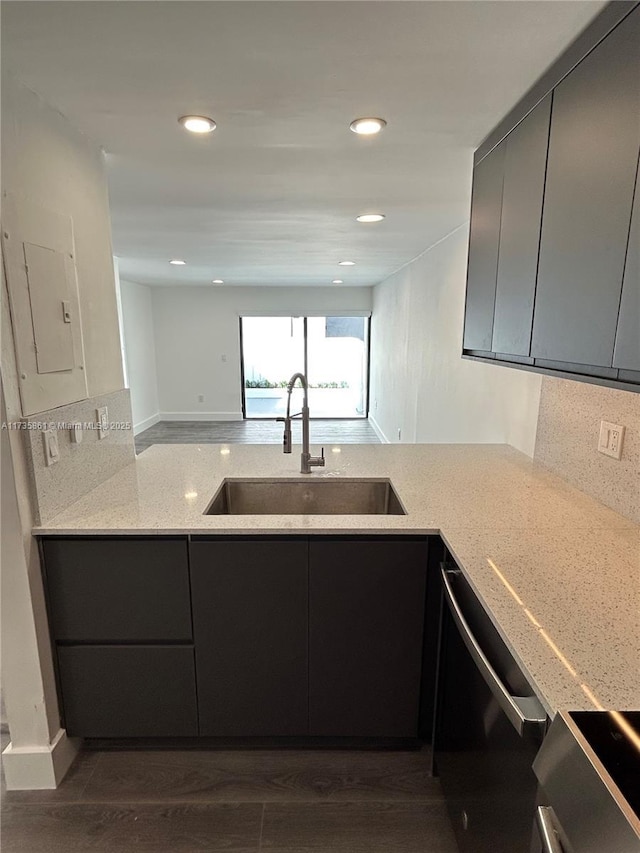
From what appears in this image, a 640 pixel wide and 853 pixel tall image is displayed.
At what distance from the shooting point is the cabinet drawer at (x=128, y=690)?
1.63 m

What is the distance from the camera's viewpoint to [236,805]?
5.20ft

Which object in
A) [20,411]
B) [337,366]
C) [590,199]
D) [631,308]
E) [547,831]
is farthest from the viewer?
[337,366]

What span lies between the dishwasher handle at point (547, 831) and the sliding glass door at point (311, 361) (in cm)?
760

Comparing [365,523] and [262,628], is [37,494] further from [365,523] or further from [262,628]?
[365,523]

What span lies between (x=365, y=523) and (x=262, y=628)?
1.69ft

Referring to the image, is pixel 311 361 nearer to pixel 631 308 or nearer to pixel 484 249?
pixel 484 249

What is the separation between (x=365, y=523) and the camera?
156cm

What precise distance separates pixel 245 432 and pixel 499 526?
6.28 metres

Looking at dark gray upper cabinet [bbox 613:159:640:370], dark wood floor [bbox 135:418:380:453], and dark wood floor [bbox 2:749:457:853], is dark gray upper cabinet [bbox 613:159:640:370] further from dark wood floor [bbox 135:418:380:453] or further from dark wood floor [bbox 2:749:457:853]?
dark wood floor [bbox 135:418:380:453]

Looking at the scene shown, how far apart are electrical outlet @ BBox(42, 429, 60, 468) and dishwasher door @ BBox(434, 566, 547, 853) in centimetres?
132

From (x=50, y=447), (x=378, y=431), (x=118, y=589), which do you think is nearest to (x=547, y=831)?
(x=118, y=589)

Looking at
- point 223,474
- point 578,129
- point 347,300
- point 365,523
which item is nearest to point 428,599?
point 365,523

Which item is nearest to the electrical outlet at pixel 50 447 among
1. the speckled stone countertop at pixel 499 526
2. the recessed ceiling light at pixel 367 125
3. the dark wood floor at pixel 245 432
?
the speckled stone countertop at pixel 499 526

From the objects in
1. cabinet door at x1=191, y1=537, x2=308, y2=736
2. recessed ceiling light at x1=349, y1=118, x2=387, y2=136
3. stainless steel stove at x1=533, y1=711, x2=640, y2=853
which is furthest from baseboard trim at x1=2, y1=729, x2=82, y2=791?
recessed ceiling light at x1=349, y1=118, x2=387, y2=136
